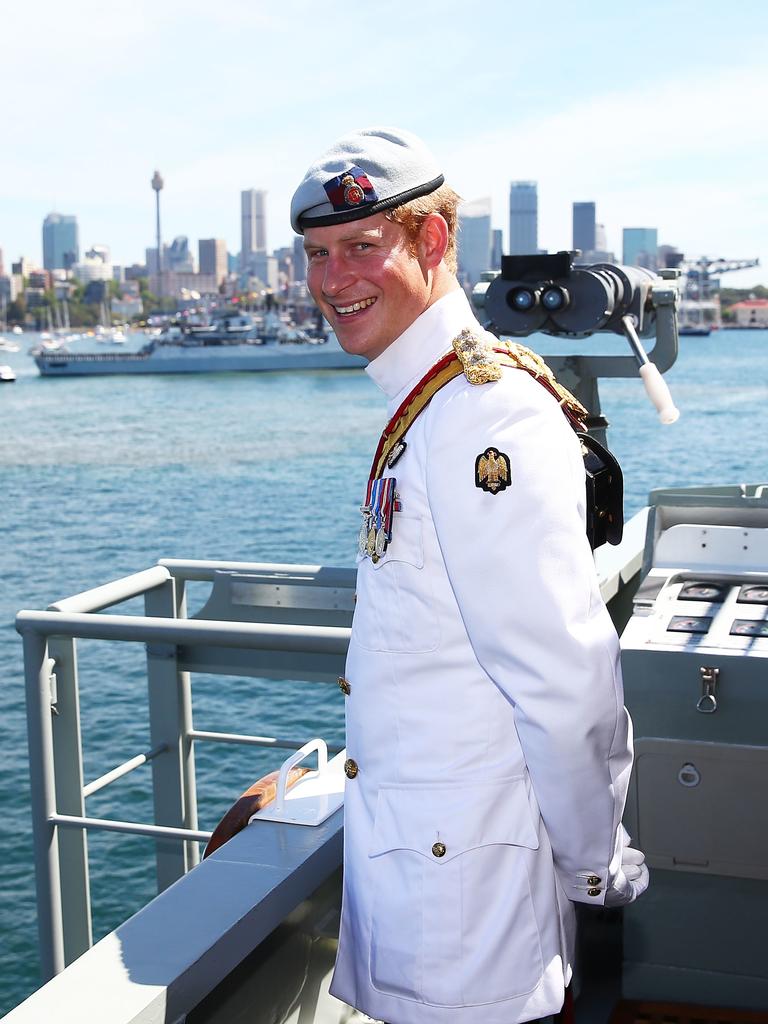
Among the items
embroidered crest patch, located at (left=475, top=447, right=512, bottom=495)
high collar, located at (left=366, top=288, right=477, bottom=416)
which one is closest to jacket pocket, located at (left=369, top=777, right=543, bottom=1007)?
embroidered crest patch, located at (left=475, top=447, right=512, bottom=495)

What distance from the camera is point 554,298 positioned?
10.0 feet

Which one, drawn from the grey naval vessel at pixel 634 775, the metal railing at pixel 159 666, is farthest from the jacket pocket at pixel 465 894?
the metal railing at pixel 159 666

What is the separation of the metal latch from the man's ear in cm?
120

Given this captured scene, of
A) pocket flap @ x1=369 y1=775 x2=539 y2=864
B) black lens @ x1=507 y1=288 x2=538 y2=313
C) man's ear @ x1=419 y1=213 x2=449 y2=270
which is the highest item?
man's ear @ x1=419 y1=213 x2=449 y2=270

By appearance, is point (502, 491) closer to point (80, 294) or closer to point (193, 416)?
point (193, 416)

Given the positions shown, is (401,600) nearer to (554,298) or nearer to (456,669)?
(456,669)

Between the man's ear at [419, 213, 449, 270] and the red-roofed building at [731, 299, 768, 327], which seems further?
the red-roofed building at [731, 299, 768, 327]

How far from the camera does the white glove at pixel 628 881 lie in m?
1.56

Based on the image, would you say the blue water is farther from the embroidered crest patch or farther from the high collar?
the embroidered crest patch

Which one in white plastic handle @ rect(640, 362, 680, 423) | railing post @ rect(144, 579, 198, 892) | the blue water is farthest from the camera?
the blue water

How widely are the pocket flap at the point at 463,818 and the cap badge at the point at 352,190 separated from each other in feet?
2.30

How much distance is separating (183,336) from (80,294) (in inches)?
2725

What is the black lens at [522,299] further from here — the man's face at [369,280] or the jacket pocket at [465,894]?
the jacket pocket at [465,894]

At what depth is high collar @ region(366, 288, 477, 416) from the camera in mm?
1607
